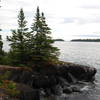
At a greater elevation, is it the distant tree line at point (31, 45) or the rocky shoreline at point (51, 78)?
the distant tree line at point (31, 45)

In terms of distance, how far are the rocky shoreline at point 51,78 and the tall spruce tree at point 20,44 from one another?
3.18 m

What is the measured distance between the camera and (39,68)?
37.8 meters

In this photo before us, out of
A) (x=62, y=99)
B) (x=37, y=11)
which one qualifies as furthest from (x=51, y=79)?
(x=37, y=11)

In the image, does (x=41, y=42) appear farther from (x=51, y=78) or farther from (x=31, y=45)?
(x=51, y=78)

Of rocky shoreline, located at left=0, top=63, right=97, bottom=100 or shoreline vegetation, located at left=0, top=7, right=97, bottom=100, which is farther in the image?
shoreline vegetation, located at left=0, top=7, right=97, bottom=100

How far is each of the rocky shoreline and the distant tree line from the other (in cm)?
202

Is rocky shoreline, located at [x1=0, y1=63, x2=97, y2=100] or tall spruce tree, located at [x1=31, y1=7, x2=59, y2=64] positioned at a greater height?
tall spruce tree, located at [x1=31, y1=7, x2=59, y2=64]

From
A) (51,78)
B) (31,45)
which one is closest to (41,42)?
(31,45)

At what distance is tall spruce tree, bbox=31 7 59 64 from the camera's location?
38.6 meters

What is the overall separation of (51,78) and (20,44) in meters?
8.30

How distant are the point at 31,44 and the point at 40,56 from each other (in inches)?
116

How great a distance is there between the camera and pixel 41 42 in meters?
39.5

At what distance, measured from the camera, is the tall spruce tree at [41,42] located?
3858cm

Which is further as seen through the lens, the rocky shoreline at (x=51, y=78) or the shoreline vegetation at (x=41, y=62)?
the shoreline vegetation at (x=41, y=62)
